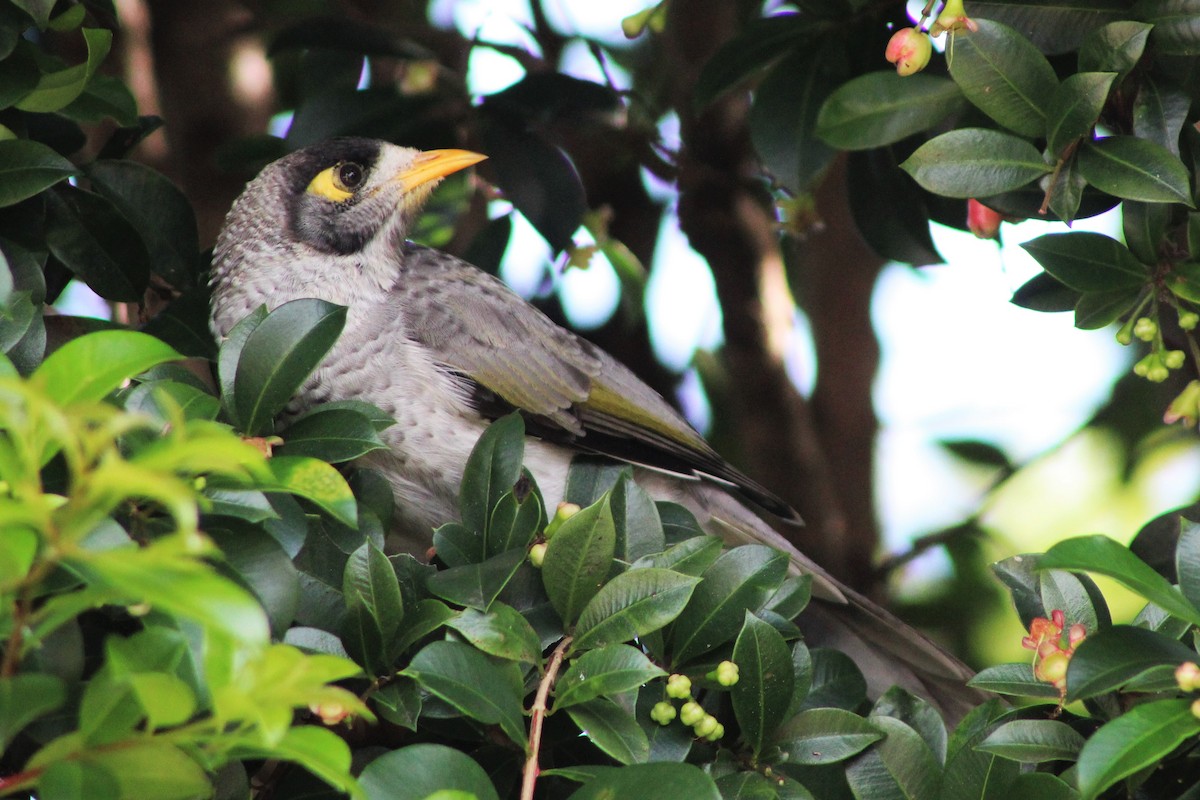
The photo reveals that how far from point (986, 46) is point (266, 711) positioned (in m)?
2.14

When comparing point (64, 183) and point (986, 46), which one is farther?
point (64, 183)

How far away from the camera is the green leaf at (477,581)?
2404 millimetres

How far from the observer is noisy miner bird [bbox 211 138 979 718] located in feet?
12.4

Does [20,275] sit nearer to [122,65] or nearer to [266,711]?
[266,711]

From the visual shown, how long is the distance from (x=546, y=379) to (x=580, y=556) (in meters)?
1.59

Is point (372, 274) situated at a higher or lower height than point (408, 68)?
lower

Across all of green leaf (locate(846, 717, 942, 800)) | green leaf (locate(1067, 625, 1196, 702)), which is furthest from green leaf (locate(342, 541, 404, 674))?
green leaf (locate(1067, 625, 1196, 702))

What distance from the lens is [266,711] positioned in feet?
4.81

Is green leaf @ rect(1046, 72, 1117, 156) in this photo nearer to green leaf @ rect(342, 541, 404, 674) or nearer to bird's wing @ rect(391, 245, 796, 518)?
bird's wing @ rect(391, 245, 796, 518)

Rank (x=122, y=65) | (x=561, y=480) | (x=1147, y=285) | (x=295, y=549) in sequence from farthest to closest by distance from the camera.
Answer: (x=122, y=65) → (x=561, y=480) → (x=1147, y=285) → (x=295, y=549)

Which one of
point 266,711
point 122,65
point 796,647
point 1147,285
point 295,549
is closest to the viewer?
point 266,711

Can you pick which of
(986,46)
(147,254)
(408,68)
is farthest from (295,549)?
(408,68)

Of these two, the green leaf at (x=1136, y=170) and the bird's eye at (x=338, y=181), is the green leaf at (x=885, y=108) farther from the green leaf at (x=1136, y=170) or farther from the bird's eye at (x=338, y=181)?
the bird's eye at (x=338, y=181)

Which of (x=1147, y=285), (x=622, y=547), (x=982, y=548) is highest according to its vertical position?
(x=1147, y=285)
